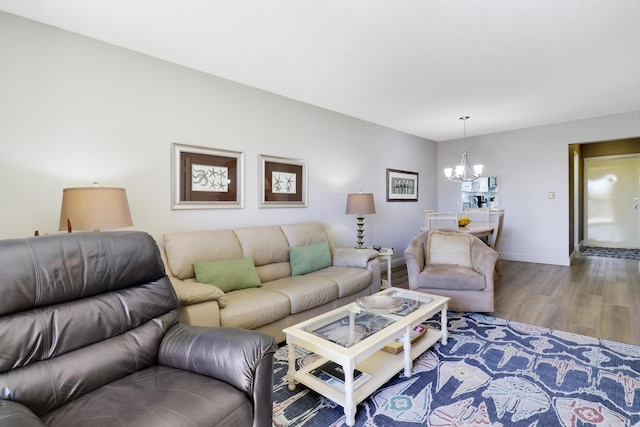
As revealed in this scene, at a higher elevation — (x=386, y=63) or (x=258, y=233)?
(x=386, y=63)

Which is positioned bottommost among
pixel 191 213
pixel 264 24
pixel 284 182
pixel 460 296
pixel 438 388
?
pixel 438 388

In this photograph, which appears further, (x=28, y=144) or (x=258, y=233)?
(x=258, y=233)

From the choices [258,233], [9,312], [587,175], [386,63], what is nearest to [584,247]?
[587,175]

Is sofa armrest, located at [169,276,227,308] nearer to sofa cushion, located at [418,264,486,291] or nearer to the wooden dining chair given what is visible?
sofa cushion, located at [418,264,486,291]

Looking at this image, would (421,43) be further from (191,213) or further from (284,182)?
(191,213)

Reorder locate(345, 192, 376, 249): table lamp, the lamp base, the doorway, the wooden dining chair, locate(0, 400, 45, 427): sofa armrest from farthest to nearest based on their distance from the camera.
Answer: the doorway < the wooden dining chair < the lamp base < locate(345, 192, 376, 249): table lamp < locate(0, 400, 45, 427): sofa armrest

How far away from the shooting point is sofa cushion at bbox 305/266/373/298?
304 cm

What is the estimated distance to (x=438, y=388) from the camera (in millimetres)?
1952

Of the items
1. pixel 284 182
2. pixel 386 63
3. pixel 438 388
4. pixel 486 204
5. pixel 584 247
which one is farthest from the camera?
pixel 584 247

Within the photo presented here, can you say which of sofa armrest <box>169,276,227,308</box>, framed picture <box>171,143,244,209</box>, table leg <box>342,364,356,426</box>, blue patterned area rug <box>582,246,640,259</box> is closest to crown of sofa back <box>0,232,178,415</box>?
sofa armrest <box>169,276,227,308</box>

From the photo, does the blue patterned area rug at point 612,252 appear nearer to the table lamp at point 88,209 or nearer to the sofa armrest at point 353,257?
the sofa armrest at point 353,257

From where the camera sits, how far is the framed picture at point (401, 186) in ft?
17.6

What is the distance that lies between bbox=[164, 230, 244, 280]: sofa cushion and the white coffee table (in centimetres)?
108

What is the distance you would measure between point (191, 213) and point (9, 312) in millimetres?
1759
